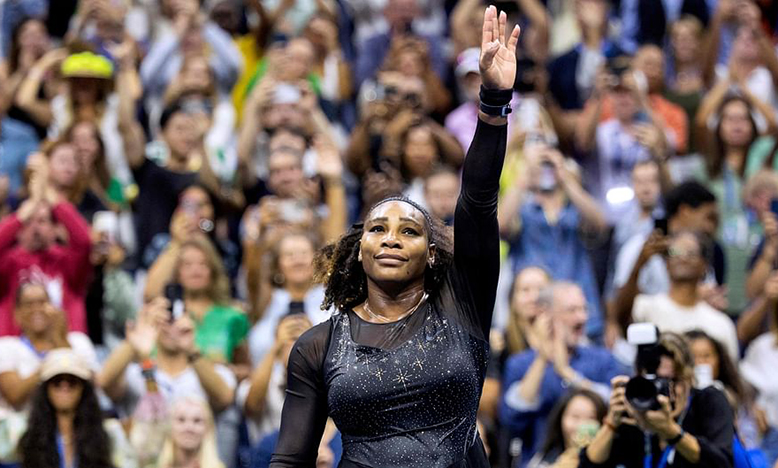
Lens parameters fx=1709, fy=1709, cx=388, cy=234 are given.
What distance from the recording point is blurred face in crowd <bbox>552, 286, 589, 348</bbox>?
8.60 m

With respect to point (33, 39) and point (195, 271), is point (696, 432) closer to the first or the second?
point (195, 271)

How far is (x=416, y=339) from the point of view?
4957mm

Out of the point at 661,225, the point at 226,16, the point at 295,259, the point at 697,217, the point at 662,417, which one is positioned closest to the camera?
the point at 662,417

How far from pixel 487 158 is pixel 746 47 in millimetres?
7240

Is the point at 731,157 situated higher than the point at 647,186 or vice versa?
the point at 731,157

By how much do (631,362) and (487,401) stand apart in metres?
0.77

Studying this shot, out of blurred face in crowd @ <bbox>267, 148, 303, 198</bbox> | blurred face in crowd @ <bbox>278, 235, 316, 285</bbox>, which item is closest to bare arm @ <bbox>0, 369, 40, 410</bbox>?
blurred face in crowd @ <bbox>278, 235, 316, 285</bbox>

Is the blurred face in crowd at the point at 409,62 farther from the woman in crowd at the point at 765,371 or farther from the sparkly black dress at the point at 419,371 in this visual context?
the sparkly black dress at the point at 419,371

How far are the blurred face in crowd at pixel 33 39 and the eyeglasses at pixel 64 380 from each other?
410 centimetres

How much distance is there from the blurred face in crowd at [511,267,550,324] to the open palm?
13.2 ft

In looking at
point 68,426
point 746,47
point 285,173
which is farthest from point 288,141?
point 746,47

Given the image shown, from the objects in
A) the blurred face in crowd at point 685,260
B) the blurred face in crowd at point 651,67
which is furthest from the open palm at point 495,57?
the blurred face in crowd at point 651,67

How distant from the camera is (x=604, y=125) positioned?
437 inches

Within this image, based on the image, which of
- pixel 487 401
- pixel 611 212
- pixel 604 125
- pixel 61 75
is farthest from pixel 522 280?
pixel 61 75
